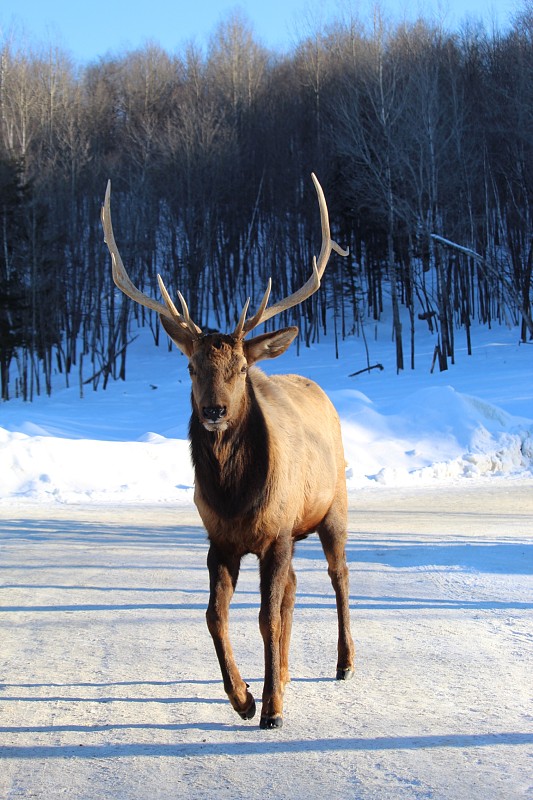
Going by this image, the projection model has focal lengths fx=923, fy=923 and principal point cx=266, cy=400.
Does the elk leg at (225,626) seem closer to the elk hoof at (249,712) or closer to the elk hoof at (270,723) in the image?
the elk hoof at (249,712)

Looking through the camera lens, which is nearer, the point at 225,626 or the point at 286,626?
the point at 225,626

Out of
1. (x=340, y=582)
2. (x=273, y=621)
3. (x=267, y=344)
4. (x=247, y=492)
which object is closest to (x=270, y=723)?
(x=273, y=621)

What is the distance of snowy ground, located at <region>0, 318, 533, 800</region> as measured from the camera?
376 cm

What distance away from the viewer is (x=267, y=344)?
5199 millimetres

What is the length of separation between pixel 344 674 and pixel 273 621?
2.53ft

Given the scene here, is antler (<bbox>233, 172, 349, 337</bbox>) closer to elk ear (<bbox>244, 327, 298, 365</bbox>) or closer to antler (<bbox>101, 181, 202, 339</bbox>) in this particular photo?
elk ear (<bbox>244, 327, 298, 365</bbox>)

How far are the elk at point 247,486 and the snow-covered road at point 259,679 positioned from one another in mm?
254

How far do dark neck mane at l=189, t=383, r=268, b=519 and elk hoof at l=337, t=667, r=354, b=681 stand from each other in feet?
3.75

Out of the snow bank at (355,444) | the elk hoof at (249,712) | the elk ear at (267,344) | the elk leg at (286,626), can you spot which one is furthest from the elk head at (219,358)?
the snow bank at (355,444)

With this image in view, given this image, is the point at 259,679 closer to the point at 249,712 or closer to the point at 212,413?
the point at 249,712

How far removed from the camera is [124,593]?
7.54m

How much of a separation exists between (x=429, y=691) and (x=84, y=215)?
151 feet

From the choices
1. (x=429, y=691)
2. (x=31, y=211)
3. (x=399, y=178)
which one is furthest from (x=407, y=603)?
(x=31, y=211)

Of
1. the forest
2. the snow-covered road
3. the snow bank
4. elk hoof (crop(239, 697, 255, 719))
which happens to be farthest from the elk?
the forest
